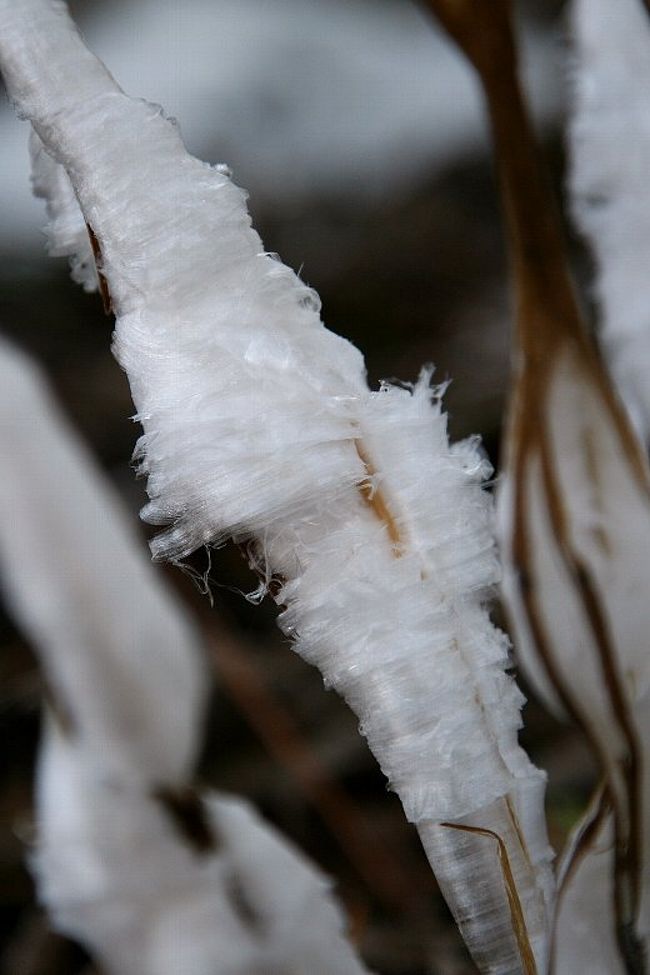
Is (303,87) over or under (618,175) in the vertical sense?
over

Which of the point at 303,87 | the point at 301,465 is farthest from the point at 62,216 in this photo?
the point at 303,87

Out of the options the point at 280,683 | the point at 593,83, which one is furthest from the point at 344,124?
the point at 593,83

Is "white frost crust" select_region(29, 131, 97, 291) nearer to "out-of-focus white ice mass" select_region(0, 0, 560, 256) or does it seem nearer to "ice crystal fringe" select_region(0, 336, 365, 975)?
"ice crystal fringe" select_region(0, 336, 365, 975)

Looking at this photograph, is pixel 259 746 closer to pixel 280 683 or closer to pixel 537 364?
pixel 280 683

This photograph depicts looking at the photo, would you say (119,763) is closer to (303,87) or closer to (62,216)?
(62,216)

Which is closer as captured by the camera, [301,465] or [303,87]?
[301,465]

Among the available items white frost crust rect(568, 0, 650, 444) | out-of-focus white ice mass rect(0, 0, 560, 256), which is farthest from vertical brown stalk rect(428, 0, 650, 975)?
out-of-focus white ice mass rect(0, 0, 560, 256)
